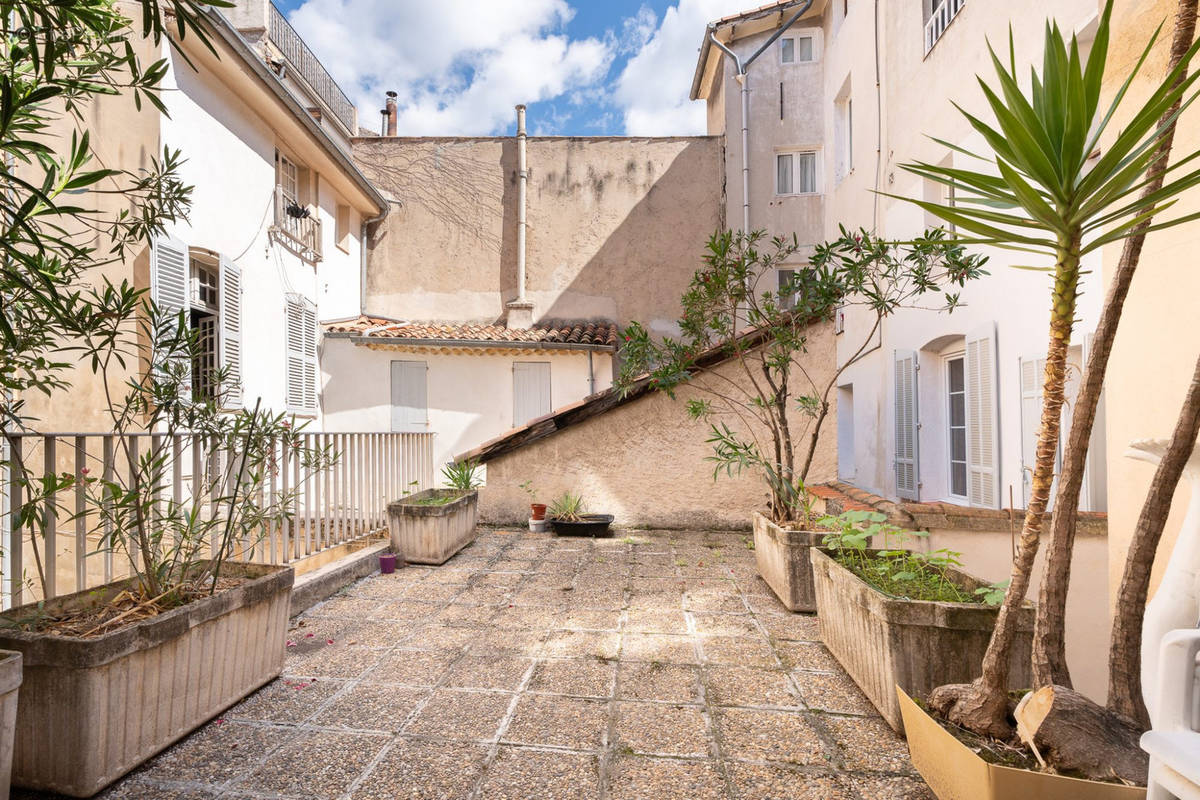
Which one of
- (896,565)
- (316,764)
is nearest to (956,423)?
(896,565)

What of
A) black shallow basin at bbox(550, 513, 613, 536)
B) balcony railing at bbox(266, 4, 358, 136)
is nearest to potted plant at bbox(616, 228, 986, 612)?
black shallow basin at bbox(550, 513, 613, 536)

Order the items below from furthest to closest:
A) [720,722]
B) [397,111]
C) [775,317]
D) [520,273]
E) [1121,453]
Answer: [397,111], [520,273], [775,317], [720,722], [1121,453]

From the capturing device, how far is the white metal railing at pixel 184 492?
258cm

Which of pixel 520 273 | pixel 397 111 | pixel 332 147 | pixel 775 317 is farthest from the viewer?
pixel 397 111

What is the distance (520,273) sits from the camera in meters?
12.0

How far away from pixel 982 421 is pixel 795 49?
380 inches

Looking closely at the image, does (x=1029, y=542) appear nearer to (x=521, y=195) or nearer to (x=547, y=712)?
(x=547, y=712)

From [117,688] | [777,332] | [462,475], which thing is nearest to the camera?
[117,688]

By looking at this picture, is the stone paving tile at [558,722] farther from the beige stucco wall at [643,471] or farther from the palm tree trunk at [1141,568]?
the beige stucco wall at [643,471]

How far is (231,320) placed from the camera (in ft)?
23.3

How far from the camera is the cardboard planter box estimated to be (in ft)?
5.24

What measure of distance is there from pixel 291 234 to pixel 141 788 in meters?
7.79

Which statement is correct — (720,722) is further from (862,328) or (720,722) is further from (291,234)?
(291,234)

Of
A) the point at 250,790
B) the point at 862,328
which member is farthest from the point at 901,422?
the point at 250,790
